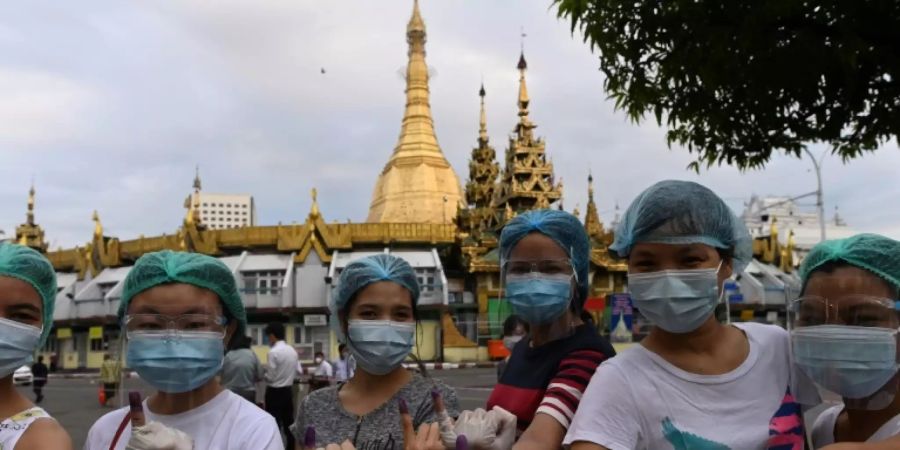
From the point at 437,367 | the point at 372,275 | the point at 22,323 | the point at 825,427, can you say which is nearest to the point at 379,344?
the point at 372,275

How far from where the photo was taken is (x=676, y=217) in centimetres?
226

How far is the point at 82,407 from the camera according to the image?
15.6m

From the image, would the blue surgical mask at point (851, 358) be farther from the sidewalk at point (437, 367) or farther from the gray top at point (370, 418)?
the sidewalk at point (437, 367)

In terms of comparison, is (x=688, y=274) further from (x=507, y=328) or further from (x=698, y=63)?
(x=698, y=63)

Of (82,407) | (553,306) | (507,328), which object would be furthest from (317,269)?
(553,306)

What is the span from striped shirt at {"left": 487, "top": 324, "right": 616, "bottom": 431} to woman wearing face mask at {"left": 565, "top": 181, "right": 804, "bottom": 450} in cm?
26

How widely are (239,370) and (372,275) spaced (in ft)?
19.8

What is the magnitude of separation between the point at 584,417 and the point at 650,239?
0.57 m

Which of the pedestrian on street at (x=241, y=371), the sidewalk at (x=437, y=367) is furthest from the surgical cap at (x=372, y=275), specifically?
the sidewalk at (x=437, y=367)

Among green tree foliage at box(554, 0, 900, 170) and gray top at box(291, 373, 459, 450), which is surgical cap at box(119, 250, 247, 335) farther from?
green tree foliage at box(554, 0, 900, 170)

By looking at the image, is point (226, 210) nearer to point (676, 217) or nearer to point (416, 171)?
point (416, 171)

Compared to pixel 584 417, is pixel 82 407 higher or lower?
lower

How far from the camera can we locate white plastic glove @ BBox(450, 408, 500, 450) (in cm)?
220

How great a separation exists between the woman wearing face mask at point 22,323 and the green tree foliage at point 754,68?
12.4 feet
